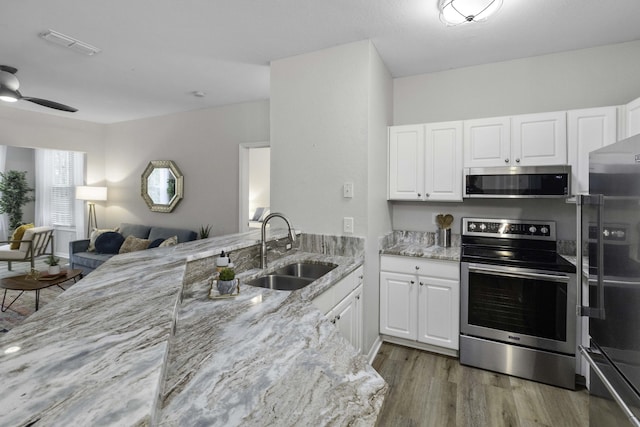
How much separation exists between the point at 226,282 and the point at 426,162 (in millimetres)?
2160

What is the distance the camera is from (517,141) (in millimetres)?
2607

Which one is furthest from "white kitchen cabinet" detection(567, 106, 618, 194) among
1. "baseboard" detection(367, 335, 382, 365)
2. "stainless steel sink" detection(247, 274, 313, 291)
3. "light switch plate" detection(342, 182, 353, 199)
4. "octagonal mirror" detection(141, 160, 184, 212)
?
"octagonal mirror" detection(141, 160, 184, 212)

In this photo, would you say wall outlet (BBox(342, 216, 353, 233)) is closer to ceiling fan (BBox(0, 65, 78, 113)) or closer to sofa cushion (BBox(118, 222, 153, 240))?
ceiling fan (BBox(0, 65, 78, 113))

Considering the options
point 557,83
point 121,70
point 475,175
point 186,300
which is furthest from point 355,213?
point 121,70

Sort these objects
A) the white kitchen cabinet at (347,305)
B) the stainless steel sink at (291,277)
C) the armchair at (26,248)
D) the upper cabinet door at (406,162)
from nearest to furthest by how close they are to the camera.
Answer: the white kitchen cabinet at (347,305) → the stainless steel sink at (291,277) → the upper cabinet door at (406,162) → the armchair at (26,248)

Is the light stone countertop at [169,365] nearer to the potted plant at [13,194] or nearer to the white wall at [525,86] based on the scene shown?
the white wall at [525,86]

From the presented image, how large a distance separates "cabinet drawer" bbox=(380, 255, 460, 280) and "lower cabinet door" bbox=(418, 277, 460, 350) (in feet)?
0.17

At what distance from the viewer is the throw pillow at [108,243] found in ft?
15.7

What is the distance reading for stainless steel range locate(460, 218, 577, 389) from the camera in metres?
2.24

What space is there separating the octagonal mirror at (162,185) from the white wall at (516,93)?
136 inches

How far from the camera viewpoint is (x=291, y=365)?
3.02ft

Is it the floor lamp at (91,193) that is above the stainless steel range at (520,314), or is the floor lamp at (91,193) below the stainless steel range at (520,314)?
above

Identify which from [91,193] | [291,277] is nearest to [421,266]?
[291,277]

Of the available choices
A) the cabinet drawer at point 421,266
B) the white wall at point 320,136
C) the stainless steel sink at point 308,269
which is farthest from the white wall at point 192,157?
the cabinet drawer at point 421,266
